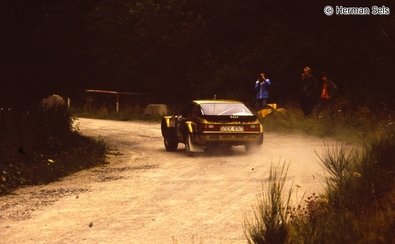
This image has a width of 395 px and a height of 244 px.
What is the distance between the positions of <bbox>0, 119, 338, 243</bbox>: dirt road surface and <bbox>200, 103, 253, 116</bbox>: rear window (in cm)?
111

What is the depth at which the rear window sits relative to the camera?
52.5 feet

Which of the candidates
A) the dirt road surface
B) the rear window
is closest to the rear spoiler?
the rear window

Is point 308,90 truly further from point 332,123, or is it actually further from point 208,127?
point 208,127

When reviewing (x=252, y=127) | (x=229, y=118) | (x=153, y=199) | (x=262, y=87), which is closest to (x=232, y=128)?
(x=229, y=118)

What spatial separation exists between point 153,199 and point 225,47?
26192mm

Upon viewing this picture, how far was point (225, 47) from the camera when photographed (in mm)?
35875

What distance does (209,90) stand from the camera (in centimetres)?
3419

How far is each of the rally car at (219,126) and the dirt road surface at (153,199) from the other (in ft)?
1.35

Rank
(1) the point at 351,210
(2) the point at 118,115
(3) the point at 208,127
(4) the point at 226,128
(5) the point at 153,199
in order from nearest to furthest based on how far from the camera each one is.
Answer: (1) the point at 351,210
(5) the point at 153,199
(3) the point at 208,127
(4) the point at 226,128
(2) the point at 118,115

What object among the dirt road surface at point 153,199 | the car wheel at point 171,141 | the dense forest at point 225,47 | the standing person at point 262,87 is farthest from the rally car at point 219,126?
the dense forest at point 225,47

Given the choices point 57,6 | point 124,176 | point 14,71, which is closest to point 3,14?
point 14,71

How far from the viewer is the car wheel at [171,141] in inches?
681

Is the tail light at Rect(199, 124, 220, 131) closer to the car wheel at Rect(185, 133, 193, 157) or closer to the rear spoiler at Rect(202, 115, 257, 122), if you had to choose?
the rear spoiler at Rect(202, 115, 257, 122)

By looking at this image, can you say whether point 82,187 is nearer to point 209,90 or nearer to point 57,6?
point 57,6
